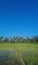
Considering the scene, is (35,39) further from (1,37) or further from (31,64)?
Answer: (31,64)

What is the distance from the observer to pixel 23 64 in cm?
1941

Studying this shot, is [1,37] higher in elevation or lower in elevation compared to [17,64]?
higher

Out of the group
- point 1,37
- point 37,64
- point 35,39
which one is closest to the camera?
point 37,64

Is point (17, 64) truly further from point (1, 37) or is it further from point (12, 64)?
point (1, 37)

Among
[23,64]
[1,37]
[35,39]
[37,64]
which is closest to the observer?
[37,64]

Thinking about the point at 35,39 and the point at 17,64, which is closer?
the point at 17,64

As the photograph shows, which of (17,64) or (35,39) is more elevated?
(35,39)

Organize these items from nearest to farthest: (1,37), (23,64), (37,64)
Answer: (37,64) < (23,64) < (1,37)

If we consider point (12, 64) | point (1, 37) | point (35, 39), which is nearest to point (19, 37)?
point (1, 37)

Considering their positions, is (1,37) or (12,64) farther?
(1,37)

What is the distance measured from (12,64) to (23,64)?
109cm

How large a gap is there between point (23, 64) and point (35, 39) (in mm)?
61898

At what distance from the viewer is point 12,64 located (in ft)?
64.5

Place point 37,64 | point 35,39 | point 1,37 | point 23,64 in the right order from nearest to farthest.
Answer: point 37,64, point 23,64, point 35,39, point 1,37
